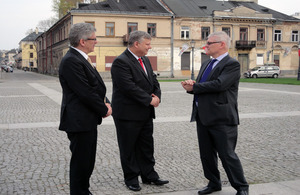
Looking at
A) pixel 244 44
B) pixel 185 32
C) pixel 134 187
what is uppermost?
pixel 185 32

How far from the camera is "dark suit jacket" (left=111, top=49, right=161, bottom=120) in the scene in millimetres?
4141

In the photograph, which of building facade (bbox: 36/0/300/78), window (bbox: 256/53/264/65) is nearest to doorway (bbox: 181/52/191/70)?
building facade (bbox: 36/0/300/78)

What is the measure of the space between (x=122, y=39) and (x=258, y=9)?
21824 millimetres

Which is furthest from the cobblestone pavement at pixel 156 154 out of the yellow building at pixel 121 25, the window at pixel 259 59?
the window at pixel 259 59

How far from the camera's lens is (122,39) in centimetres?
3988

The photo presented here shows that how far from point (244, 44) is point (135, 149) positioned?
4194 centimetres

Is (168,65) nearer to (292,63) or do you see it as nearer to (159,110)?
(292,63)

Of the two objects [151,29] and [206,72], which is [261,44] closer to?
[151,29]

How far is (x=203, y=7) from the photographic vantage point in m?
44.6

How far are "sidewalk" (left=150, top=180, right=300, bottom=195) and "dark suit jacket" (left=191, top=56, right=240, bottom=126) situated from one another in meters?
0.89

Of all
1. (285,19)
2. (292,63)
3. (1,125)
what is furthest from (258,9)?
(1,125)

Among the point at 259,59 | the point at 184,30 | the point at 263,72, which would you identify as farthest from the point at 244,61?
the point at 184,30

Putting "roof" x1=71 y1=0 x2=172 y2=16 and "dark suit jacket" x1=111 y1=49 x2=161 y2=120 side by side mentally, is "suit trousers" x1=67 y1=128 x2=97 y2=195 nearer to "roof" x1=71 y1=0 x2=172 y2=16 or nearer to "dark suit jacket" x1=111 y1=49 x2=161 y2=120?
"dark suit jacket" x1=111 y1=49 x2=161 y2=120

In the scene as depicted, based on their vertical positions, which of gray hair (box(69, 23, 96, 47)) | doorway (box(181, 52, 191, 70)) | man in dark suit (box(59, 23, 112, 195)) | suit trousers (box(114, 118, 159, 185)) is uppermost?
doorway (box(181, 52, 191, 70))
